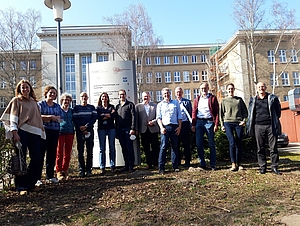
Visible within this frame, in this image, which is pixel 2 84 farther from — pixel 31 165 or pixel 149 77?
pixel 31 165

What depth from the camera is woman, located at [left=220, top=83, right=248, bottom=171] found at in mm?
6262

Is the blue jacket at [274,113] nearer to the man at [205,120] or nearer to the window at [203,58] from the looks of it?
the man at [205,120]

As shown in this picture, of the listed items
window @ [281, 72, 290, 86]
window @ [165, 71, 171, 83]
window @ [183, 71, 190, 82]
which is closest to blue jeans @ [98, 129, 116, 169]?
window @ [281, 72, 290, 86]

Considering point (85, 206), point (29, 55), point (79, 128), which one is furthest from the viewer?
point (29, 55)

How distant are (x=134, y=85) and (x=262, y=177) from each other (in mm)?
4142

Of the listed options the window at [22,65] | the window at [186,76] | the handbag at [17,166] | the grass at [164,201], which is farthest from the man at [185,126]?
the window at [186,76]

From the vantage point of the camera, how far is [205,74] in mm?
52531

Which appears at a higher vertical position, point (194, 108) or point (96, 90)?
point (96, 90)

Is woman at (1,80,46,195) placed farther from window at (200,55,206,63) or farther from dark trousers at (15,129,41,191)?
window at (200,55,206,63)

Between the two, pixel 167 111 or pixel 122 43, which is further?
pixel 122 43

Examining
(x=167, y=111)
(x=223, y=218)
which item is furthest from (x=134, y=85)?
(x=223, y=218)

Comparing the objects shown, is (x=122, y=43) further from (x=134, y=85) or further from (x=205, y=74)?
(x=205, y=74)

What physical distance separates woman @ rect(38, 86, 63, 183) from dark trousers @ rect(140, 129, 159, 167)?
7.19ft

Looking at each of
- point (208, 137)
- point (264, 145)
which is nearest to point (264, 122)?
point (264, 145)
